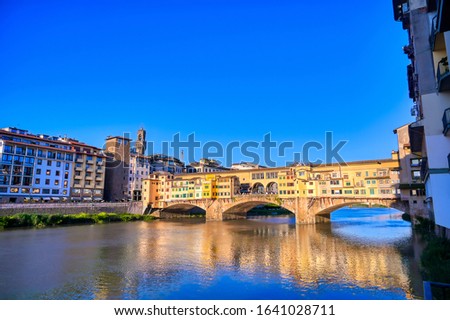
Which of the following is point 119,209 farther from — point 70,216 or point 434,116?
point 434,116

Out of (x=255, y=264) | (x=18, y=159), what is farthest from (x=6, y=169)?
(x=255, y=264)

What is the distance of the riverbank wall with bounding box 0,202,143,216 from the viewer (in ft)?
147

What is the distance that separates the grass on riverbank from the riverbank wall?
2.78 meters

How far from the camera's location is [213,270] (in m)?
17.5

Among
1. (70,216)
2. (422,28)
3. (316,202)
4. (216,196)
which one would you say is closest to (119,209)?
(70,216)

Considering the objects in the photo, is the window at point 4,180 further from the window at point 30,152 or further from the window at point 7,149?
the window at point 30,152

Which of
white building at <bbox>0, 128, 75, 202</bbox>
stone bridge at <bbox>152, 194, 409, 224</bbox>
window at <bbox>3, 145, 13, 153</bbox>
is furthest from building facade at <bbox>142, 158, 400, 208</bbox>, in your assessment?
window at <bbox>3, 145, 13, 153</bbox>

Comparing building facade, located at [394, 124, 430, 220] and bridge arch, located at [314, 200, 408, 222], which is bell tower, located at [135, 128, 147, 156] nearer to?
bridge arch, located at [314, 200, 408, 222]

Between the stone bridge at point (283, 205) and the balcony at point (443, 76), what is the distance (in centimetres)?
2969

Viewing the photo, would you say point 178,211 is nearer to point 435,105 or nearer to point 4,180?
point 4,180

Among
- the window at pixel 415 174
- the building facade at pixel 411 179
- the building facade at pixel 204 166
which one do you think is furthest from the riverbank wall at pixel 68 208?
the window at pixel 415 174

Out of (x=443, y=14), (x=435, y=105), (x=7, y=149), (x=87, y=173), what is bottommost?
(x=435, y=105)

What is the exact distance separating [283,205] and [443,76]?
4098 centimetres

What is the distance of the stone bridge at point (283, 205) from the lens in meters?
41.1
